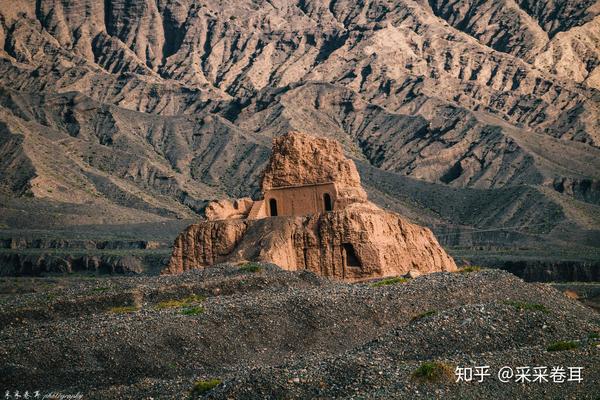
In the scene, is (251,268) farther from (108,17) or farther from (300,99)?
(108,17)

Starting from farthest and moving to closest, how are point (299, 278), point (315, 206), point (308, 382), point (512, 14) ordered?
point (512, 14), point (315, 206), point (299, 278), point (308, 382)

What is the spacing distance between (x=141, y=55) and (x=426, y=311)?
16054 cm

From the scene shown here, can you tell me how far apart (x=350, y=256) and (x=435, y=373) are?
28129 mm

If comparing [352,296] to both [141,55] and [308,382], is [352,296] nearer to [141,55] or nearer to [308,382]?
[308,382]

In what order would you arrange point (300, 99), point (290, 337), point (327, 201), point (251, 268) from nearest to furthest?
point (290, 337)
point (251, 268)
point (327, 201)
point (300, 99)

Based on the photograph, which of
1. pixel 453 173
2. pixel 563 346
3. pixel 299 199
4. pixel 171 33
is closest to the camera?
pixel 563 346

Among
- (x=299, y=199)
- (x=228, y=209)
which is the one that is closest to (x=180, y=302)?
(x=299, y=199)

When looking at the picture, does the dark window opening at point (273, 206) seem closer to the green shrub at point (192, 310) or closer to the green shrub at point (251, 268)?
the green shrub at point (251, 268)

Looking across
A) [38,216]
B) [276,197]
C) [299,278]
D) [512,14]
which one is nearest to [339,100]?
[512,14]

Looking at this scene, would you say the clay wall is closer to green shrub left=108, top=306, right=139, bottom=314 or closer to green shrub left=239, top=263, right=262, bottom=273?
green shrub left=239, top=263, right=262, bottom=273

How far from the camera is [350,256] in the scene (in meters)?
53.5

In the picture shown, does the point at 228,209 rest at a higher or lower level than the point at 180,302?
higher

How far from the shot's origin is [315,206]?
58969 mm

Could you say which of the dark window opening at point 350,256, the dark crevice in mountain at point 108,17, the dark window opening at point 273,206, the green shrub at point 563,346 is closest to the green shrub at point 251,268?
the dark window opening at point 350,256
